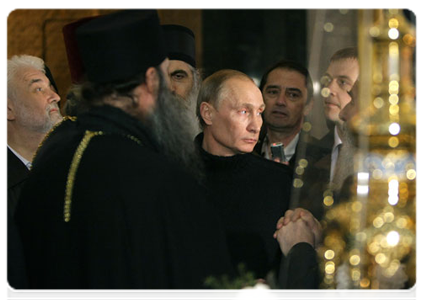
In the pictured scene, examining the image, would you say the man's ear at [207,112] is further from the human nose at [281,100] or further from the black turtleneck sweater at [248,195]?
the human nose at [281,100]

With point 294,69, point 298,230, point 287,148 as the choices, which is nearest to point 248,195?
point 287,148

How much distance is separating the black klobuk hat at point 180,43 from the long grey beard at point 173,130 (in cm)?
38

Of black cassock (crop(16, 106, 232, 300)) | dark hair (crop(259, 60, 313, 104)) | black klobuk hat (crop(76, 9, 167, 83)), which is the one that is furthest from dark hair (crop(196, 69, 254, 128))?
black cassock (crop(16, 106, 232, 300))

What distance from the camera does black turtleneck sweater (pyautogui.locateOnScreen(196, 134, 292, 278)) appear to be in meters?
2.85

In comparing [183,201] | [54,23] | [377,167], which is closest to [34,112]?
[54,23]

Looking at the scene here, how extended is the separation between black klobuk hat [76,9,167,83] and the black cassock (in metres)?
0.13

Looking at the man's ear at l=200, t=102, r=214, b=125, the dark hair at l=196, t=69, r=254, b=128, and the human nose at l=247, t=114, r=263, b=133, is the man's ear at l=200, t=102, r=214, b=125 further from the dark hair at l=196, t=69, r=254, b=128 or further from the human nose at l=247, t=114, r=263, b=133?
the human nose at l=247, t=114, r=263, b=133

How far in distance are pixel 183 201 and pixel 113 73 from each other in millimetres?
408

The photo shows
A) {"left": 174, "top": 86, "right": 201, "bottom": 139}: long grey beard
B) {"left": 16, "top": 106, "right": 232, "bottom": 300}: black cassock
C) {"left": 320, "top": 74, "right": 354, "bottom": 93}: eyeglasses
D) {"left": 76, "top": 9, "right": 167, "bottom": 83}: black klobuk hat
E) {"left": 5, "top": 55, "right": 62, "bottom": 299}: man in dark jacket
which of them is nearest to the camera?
{"left": 16, "top": 106, "right": 232, "bottom": 300}: black cassock

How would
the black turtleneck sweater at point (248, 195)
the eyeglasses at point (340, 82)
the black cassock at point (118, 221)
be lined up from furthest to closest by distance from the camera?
the black turtleneck sweater at point (248, 195)
the eyeglasses at point (340, 82)
the black cassock at point (118, 221)

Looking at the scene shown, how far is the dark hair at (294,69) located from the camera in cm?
292

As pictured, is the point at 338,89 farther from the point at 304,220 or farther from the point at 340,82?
the point at 304,220

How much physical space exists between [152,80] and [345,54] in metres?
0.72

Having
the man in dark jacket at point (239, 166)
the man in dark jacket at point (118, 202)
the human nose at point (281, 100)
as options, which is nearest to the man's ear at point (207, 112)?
the man in dark jacket at point (239, 166)
